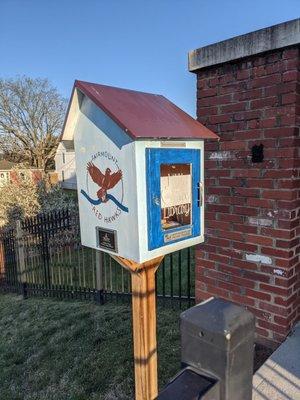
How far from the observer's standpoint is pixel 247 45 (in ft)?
8.02

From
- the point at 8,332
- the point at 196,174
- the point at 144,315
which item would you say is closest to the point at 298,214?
the point at 196,174

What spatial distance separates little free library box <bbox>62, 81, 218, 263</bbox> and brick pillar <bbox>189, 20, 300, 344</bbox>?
61cm

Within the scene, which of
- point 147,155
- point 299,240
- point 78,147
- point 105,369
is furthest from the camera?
point 105,369

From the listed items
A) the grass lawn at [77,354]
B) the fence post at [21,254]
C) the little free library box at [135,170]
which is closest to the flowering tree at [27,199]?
the fence post at [21,254]

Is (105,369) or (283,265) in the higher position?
(283,265)

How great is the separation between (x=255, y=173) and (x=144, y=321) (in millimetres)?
1378

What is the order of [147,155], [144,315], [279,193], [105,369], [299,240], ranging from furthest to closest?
[105,369]
[299,240]
[279,193]
[144,315]
[147,155]

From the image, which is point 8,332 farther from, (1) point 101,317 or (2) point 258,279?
(2) point 258,279

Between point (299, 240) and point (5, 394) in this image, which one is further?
point (5, 394)

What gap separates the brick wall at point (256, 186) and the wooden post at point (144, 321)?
100 cm

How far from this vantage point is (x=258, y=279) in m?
2.65

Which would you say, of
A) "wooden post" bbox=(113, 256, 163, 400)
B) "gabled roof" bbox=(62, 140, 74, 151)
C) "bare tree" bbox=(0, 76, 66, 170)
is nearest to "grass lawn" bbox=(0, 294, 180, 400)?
"wooden post" bbox=(113, 256, 163, 400)

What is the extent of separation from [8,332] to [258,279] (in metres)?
3.69

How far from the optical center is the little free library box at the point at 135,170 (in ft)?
5.79
